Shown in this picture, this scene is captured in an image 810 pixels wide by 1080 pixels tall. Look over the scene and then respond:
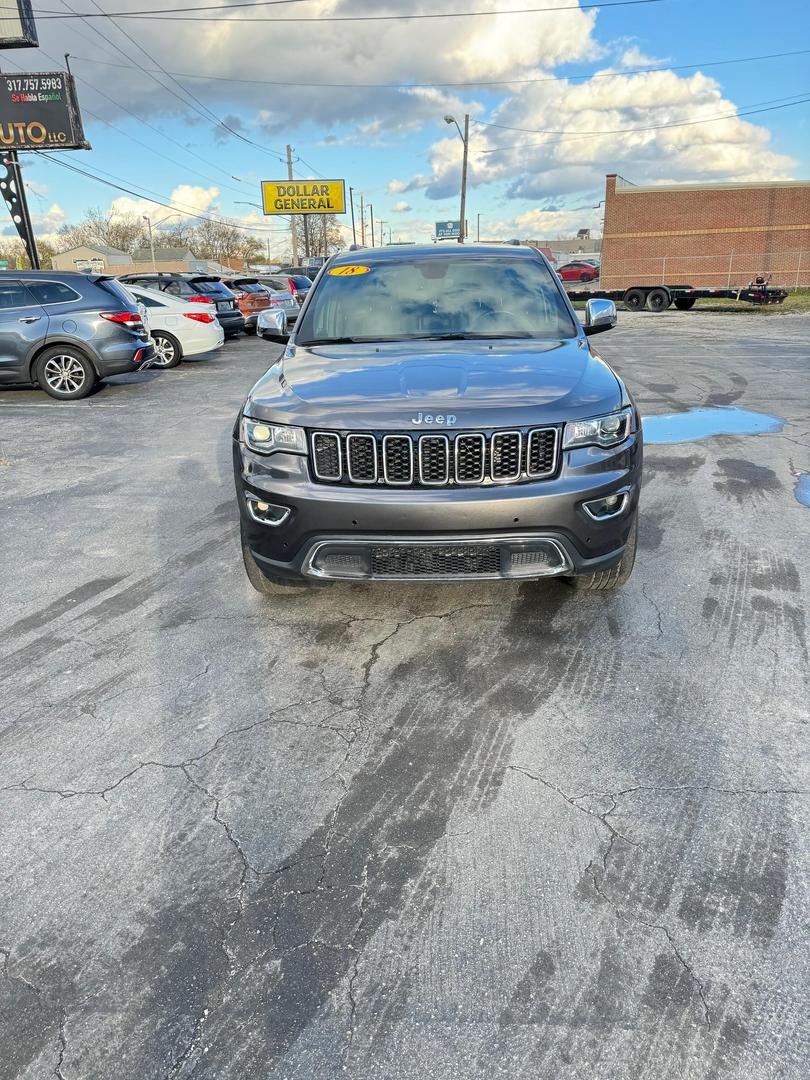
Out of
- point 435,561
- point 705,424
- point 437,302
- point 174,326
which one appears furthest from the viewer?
point 174,326

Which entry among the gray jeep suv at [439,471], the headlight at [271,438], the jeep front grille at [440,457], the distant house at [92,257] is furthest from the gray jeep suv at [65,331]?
the distant house at [92,257]

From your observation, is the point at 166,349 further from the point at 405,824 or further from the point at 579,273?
the point at 579,273

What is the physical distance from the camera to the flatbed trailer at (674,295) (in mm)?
25312

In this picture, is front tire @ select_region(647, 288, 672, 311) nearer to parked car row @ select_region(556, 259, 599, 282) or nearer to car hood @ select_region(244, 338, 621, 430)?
parked car row @ select_region(556, 259, 599, 282)

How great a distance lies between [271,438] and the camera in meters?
3.31

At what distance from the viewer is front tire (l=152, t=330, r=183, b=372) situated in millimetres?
13984

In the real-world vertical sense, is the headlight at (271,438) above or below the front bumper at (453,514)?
above

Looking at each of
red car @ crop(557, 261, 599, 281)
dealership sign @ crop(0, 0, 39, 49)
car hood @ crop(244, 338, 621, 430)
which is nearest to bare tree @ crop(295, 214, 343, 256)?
red car @ crop(557, 261, 599, 281)

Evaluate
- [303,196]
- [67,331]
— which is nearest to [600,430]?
[67,331]

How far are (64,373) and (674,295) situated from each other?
940 inches

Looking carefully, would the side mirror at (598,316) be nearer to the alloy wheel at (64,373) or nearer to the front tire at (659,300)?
the alloy wheel at (64,373)

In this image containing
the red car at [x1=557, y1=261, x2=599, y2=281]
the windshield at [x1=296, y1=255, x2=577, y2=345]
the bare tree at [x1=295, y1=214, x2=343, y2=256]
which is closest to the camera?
the windshield at [x1=296, y1=255, x2=577, y2=345]

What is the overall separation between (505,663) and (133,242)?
117 m

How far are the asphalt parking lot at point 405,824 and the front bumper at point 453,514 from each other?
0.55m
